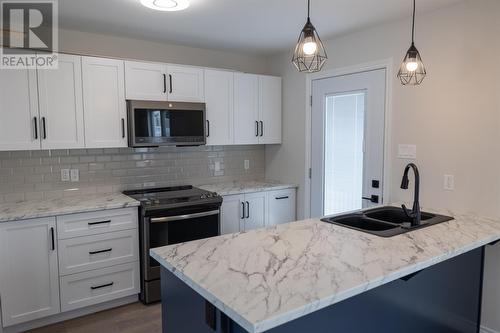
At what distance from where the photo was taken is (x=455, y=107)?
2721mm

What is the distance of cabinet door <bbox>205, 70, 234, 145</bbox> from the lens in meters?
3.79

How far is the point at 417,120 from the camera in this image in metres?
2.97

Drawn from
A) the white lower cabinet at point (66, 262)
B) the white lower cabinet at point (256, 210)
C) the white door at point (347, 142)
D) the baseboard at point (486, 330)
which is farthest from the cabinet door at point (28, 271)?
the baseboard at point (486, 330)

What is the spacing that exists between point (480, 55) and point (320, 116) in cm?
155

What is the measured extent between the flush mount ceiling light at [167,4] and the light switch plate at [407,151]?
2.05 metres

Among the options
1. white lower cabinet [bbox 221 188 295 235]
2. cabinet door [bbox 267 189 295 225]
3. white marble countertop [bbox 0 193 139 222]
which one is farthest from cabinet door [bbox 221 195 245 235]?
white marble countertop [bbox 0 193 139 222]

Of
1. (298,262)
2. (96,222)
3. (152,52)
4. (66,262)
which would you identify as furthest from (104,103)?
(298,262)

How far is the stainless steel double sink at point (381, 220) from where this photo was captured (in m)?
2.20

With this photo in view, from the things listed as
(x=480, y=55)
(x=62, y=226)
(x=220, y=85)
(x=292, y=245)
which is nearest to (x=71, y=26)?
(x=220, y=85)

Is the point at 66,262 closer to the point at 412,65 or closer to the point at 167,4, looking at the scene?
the point at 167,4

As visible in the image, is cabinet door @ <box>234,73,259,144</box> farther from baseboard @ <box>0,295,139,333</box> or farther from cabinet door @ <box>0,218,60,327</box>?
cabinet door @ <box>0,218,60,327</box>

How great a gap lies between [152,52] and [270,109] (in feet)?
4.71

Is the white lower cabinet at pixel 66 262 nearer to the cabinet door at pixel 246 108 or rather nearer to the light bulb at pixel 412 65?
the cabinet door at pixel 246 108

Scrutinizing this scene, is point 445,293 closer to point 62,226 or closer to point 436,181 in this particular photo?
point 436,181
